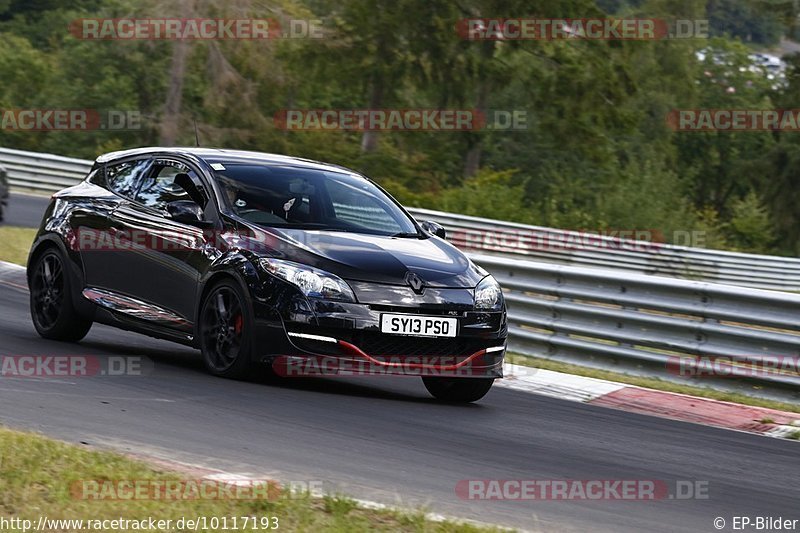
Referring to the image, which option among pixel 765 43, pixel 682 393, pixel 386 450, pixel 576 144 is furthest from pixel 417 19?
pixel 765 43

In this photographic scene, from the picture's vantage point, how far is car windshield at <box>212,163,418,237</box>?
915cm

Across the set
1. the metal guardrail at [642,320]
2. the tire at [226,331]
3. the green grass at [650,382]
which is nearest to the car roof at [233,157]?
the tire at [226,331]

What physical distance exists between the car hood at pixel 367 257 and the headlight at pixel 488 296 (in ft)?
0.17

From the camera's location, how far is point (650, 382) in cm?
1116

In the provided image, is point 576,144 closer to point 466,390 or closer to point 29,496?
point 466,390

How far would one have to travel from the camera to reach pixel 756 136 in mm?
73750

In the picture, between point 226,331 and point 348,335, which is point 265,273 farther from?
point 348,335

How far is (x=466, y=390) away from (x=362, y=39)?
35734mm

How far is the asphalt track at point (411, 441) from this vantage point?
6.07m
